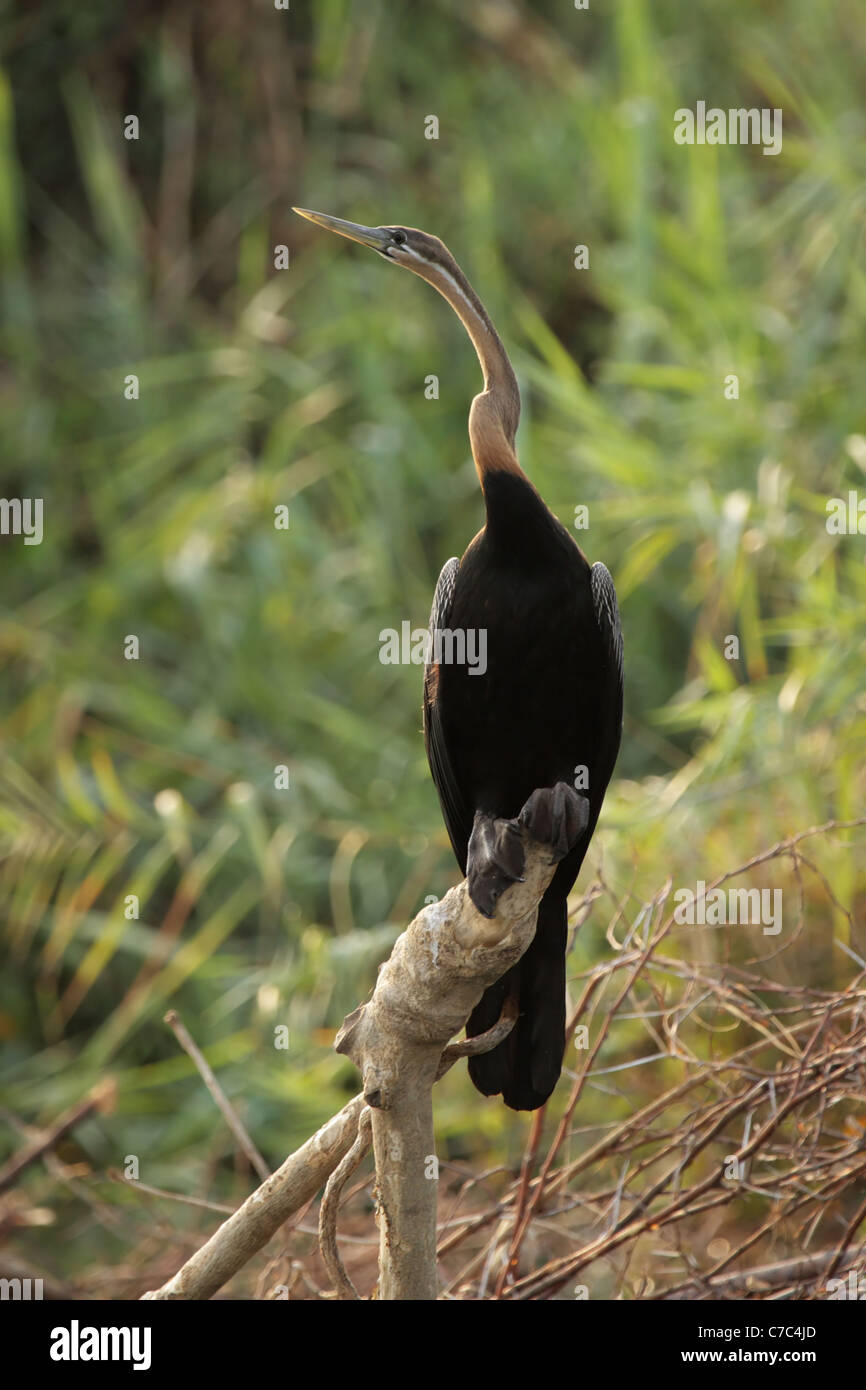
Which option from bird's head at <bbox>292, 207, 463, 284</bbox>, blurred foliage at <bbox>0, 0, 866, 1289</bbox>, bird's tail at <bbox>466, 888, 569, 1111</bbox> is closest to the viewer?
bird's tail at <bbox>466, 888, 569, 1111</bbox>

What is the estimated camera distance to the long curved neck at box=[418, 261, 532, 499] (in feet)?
8.75

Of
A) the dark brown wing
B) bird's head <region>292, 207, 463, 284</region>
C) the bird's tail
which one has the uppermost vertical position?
bird's head <region>292, 207, 463, 284</region>

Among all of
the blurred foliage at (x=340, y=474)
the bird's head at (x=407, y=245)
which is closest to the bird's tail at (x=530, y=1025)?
the bird's head at (x=407, y=245)

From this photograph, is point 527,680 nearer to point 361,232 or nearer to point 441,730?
point 441,730

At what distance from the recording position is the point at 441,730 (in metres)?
2.85

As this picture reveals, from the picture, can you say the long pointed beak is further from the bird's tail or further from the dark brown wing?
the bird's tail

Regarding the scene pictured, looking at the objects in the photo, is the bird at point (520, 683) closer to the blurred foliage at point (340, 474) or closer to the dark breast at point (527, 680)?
A: the dark breast at point (527, 680)

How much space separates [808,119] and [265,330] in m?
2.58

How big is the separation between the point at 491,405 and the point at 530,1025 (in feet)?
3.72

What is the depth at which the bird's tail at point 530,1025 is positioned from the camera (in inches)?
102

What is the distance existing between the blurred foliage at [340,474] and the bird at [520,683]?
1.24m

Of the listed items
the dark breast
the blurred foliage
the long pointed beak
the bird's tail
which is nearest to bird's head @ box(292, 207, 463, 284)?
the long pointed beak

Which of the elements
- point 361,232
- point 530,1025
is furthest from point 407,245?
point 530,1025

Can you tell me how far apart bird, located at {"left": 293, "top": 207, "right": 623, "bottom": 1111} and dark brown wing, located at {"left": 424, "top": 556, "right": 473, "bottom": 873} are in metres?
0.03
